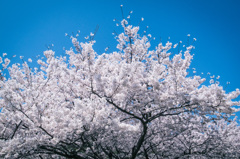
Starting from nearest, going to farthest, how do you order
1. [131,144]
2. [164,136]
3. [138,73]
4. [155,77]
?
1. [155,77]
2. [138,73]
3. [131,144]
4. [164,136]

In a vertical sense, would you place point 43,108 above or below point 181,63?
below

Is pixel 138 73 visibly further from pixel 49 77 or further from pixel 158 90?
pixel 49 77

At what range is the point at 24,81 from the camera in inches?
291

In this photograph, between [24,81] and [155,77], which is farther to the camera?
[24,81]

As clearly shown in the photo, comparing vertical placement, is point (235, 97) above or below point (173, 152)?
above

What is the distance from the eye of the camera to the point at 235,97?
4.03 meters

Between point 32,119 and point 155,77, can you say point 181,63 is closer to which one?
point 155,77

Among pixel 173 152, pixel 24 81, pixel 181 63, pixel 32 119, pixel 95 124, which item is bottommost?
pixel 32 119

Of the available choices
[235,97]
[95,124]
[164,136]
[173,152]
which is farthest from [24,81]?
[173,152]

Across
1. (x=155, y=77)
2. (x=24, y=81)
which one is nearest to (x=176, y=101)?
(x=155, y=77)

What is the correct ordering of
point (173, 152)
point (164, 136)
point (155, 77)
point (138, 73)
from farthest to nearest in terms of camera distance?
1. point (173, 152)
2. point (164, 136)
3. point (138, 73)
4. point (155, 77)

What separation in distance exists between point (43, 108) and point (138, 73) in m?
3.05

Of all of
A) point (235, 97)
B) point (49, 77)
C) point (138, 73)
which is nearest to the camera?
point (235, 97)

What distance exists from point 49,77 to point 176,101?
5.63 metres
